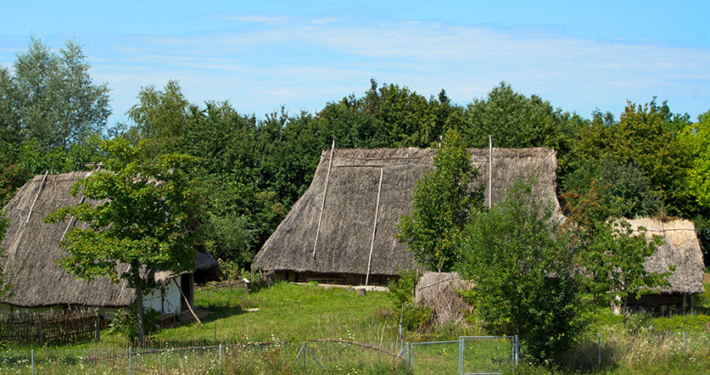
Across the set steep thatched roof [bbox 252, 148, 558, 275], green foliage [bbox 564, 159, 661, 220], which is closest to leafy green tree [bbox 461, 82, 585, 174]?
green foliage [bbox 564, 159, 661, 220]

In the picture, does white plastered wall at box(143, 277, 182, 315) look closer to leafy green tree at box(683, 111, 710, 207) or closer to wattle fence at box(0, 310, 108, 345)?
wattle fence at box(0, 310, 108, 345)

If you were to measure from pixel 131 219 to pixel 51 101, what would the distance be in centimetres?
2977

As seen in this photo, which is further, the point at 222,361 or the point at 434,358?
the point at 434,358

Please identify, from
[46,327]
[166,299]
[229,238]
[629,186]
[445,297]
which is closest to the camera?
[46,327]

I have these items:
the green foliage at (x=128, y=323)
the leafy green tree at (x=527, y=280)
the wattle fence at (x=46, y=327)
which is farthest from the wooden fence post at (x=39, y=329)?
the leafy green tree at (x=527, y=280)

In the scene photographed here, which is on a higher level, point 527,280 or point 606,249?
point 606,249

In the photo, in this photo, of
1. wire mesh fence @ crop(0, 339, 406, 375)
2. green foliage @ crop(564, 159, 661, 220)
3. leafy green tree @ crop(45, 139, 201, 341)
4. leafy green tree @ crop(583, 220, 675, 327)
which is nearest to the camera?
wire mesh fence @ crop(0, 339, 406, 375)

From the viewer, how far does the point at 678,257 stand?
866 inches

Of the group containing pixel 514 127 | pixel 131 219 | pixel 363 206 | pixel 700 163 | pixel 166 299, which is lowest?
pixel 166 299

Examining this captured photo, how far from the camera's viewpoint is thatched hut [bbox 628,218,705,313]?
846 inches

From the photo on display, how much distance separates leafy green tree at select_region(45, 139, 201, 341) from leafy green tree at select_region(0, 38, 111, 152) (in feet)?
86.4

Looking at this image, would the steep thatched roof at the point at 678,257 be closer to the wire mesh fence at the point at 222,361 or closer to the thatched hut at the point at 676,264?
the thatched hut at the point at 676,264

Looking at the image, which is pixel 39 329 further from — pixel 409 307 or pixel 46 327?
pixel 409 307

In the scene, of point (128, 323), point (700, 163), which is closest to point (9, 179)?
point (128, 323)
